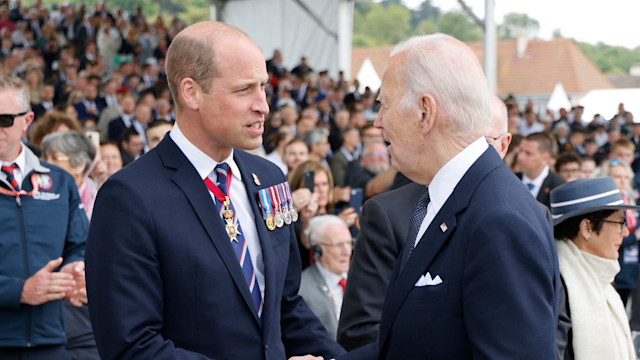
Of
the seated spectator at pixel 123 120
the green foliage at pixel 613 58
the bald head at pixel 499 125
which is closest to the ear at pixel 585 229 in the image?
the bald head at pixel 499 125

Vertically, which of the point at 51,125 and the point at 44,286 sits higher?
the point at 51,125

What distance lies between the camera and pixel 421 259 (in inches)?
A: 68.9

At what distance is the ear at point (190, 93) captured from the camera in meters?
2.14

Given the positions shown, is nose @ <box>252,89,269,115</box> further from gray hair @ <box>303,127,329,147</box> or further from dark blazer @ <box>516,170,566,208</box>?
gray hair @ <box>303,127,329,147</box>

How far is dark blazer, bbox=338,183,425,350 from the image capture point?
283 cm

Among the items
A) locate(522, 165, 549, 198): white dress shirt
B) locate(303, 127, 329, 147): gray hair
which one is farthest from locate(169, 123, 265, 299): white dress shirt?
locate(303, 127, 329, 147): gray hair

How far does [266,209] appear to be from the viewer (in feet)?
7.61

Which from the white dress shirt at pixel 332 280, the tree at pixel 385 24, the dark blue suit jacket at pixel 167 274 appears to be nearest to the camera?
the dark blue suit jacket at pixel 167 274

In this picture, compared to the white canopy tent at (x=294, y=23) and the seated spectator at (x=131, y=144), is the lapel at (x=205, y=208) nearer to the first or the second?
the seated spectator at (x=131, y=144)

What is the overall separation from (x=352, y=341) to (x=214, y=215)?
1.03m

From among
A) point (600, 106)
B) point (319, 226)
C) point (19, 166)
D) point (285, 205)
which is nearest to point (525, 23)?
point (600, 106)

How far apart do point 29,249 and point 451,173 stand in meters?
2.21

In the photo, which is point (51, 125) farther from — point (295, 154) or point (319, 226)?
point (319, 226)

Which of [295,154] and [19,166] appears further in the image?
[295,154]
